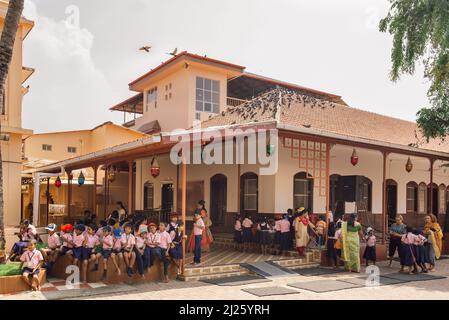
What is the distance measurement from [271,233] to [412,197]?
913cm

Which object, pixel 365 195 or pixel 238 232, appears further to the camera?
pixel 365 195

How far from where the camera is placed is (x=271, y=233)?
13008mm

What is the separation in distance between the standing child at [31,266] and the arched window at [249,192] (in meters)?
7.60

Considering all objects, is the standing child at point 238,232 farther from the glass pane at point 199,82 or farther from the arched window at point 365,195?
the glass pane at point 199,82

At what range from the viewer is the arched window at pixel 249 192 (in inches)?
584

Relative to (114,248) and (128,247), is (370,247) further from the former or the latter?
(114,248)

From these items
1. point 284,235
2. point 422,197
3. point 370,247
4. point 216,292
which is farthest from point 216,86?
point 216,292

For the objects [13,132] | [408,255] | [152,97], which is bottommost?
[408,255]

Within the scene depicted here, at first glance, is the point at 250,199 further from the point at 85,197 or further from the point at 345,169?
the point at 85,197

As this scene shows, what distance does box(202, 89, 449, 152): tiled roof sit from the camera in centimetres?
1443

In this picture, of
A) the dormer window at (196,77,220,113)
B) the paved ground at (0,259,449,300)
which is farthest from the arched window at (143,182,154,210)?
the paved ground at (0,259,449,300)

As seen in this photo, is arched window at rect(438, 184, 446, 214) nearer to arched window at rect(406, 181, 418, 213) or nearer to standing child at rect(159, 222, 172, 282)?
arched window at rect(406, 181, 418, 213)

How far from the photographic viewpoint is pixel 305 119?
1477 cm

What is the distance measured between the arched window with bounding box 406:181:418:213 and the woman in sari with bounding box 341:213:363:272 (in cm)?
841
